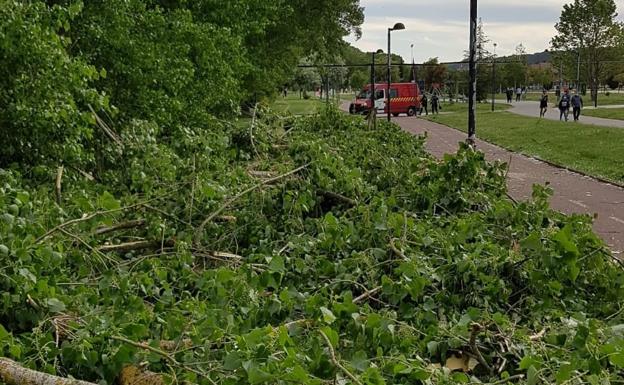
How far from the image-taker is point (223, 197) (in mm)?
6035

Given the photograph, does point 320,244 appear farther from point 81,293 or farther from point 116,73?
point 116,73

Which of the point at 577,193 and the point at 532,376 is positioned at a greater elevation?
the point at 532,376

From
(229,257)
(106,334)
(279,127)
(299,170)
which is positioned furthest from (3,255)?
(279,127)

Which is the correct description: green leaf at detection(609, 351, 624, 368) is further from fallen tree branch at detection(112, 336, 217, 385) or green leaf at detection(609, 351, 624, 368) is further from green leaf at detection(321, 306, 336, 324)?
fallen tree branch at detection(112, 336, 217, 385)

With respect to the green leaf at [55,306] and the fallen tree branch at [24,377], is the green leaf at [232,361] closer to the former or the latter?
the fallen tree branch at [24,377]

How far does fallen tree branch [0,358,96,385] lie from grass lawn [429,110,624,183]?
11.9 m

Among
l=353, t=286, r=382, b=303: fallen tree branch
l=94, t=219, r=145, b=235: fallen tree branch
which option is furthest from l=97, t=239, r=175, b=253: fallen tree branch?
l=353, t=286, r=382, b=303: fallen tree branch

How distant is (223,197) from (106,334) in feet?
9.99

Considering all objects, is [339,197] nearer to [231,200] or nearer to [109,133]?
[231,200]

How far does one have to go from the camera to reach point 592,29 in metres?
54.6

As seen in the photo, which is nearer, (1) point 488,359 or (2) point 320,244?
(1) point 488,359

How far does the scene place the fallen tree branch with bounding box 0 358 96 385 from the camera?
2736 millimetres

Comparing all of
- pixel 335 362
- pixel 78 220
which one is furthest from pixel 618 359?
pixel 78 220

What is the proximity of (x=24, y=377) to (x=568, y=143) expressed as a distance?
1968cm
